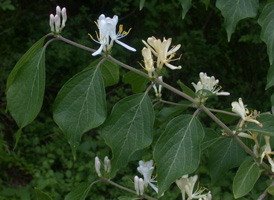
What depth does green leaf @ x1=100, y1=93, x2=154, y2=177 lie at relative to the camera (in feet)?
2.69

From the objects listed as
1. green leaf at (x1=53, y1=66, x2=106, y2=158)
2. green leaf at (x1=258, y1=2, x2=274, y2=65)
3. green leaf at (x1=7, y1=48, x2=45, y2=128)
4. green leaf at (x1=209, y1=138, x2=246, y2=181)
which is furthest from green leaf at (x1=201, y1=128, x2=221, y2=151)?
green leaf at (x1=7, y1=48, x2=45, y2=128)

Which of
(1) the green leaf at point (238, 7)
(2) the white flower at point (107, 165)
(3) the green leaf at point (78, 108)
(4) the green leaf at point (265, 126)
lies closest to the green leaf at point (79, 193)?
(2) the white flower at point (107, 165)

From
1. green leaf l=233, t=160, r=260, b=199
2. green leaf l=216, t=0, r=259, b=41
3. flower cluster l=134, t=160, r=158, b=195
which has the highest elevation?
green leaf l=216, t=0, r=259, b=41

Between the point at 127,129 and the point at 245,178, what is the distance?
0.33m

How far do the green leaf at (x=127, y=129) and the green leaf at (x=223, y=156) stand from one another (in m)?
0.37

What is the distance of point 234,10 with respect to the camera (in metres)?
1.02

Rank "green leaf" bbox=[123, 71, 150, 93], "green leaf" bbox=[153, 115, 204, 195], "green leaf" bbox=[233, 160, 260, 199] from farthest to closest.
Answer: "green leaf" bbox=[123, 71, 150, 93]
"green leaf" bbox=[233, 160, 260, 199]
"green leaf" bbox=[153, 115, 204, 195]

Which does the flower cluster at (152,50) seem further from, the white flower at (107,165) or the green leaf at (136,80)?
the white flower at (107,165)

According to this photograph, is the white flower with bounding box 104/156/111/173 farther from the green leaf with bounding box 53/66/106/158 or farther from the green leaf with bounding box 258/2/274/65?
the green leaf with bounding box 258/2/274/65

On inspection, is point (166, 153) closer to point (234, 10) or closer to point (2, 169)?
point (234, 10)

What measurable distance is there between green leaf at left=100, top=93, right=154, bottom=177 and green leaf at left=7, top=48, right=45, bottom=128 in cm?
16

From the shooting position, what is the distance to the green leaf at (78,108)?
0.82 metres

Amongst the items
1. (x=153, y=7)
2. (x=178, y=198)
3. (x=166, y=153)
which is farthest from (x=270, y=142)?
(x=153, y=7)

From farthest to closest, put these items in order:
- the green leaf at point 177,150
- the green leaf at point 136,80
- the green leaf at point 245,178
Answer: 1. the green leaf at point 136,80
2. the green leaf at point 245,178
3. the green leaf at point 177,150
